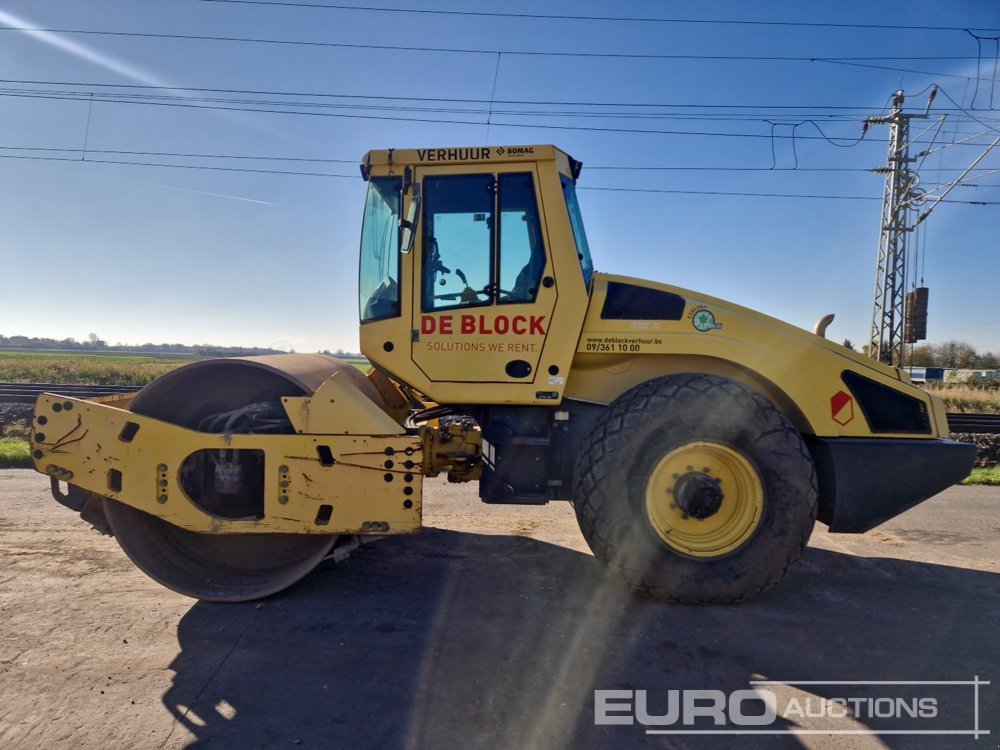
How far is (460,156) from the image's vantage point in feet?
12.6

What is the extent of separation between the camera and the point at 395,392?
4816 mm

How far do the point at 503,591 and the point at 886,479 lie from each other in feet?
8.40

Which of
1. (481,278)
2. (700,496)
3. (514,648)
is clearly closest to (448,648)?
(514,648)

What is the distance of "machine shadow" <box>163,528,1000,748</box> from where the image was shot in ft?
8.11

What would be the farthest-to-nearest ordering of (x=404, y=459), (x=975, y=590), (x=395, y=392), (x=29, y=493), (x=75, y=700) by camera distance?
(x=29, y=493) → (x=395, y=392) → (x=975, y=590) → (x=404, y=459) → (x=75, y=700)

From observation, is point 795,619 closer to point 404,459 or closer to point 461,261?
point 404,459

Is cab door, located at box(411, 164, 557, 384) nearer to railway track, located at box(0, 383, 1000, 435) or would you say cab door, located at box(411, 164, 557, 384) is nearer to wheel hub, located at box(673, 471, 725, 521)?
wheel hub, located at box(673, 471, 725, 521)

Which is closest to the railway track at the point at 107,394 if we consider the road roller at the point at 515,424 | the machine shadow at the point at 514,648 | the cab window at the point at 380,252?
the road roller at the point at 515,424

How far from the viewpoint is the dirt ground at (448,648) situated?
246 centimetres

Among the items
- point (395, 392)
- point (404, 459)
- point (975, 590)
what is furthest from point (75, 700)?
point (975, 590)

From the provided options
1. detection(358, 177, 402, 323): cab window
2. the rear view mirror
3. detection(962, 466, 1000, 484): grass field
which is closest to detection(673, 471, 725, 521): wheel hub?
detection(358, 177, 402, 323): cab window

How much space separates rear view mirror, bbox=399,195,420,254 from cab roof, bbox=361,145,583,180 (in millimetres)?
312

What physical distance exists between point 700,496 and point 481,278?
1.96m

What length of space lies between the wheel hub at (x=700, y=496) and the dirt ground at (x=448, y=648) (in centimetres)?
60
